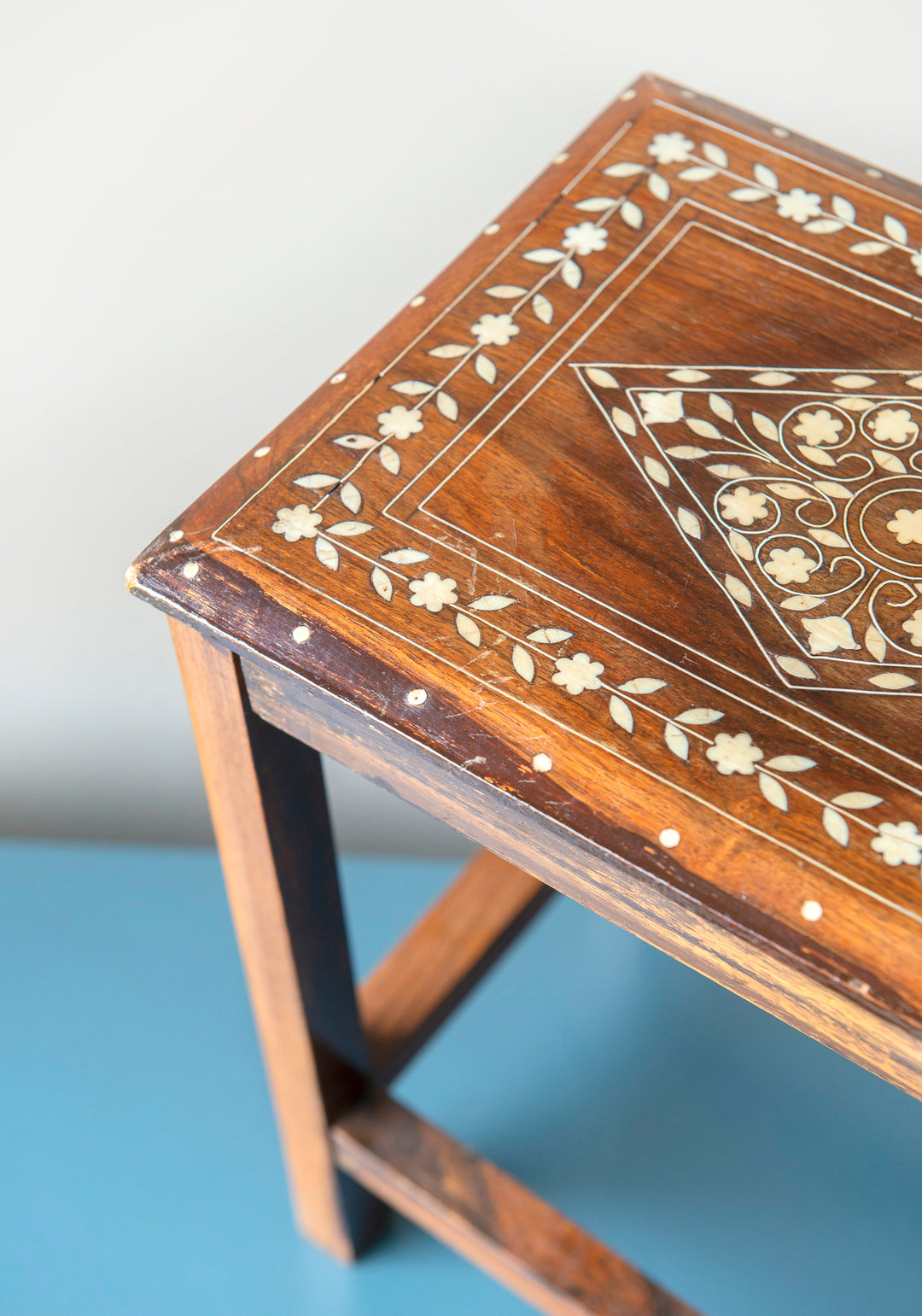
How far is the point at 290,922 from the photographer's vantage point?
785mm

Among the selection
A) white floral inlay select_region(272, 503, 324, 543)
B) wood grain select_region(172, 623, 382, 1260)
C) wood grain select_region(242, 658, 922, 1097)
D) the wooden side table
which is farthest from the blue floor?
white floral inlay select_region(272, 503, 324, 543)

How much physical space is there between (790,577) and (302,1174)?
0.67 meters

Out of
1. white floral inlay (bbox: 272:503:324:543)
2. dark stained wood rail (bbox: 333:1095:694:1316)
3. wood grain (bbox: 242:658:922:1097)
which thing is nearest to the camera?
wood grain (bbox: 242:658:922:1097)

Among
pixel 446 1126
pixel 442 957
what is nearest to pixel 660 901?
pixel 442 957

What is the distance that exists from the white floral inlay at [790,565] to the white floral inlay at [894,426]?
0.30ft

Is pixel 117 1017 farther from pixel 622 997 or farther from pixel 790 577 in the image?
pixel 790 577

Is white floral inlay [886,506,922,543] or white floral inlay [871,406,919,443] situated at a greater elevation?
white floral inlay [871,406,919,443]

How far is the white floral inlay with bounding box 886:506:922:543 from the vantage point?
60 centimetres

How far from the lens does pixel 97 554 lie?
117 centimetres

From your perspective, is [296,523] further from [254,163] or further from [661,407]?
[254,163]

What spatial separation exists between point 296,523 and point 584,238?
0.26 m

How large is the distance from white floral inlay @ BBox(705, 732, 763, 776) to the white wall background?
628mm

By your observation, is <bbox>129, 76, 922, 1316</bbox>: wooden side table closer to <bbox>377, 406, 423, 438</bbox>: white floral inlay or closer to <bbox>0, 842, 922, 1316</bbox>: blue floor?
<bbox>377, 406, 423, 438</bbox>: white floral inlay

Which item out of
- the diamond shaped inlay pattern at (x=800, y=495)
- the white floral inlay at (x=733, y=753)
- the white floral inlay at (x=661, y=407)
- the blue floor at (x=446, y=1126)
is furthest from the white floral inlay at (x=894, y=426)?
the blue floor at (x=446, y=1126)
